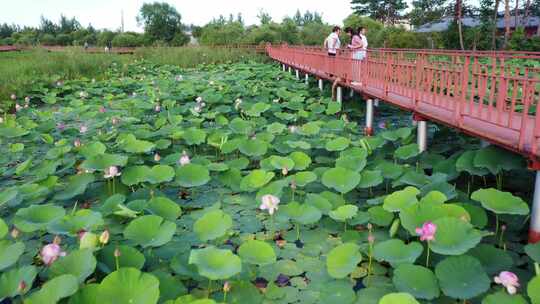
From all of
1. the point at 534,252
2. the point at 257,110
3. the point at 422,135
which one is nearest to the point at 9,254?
the point at 534,252

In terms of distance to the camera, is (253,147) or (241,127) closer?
(253,147)

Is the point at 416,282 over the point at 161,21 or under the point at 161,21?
under

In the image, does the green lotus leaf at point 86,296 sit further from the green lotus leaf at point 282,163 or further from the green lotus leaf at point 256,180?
the green lotus leaf at point 282,163

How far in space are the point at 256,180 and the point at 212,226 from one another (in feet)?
2.80

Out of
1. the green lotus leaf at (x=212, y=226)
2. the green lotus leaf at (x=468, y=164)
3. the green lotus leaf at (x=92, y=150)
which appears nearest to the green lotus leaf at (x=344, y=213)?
the green lotus leaf at (x=212, y=226)

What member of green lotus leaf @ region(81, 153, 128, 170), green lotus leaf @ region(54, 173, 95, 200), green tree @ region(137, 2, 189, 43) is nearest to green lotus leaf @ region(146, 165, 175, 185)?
green lotus leaf @ region(81, 153, 128, 170)

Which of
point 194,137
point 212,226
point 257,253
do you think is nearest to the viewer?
point 257,253

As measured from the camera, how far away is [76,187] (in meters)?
3.07

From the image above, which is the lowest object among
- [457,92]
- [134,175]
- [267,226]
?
[267,226]

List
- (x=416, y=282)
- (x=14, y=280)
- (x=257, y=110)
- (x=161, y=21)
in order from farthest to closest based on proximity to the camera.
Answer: (x=161, y=21) < (x=257, y=110) < (x=416, y=282) < (x=14, y=280)

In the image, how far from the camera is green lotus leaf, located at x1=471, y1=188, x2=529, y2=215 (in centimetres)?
234

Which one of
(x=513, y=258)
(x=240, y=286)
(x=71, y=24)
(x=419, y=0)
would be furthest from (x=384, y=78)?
(x=71, y=24)

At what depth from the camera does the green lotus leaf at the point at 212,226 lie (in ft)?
7.57

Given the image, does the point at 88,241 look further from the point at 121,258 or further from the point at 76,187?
the point at 76,187
